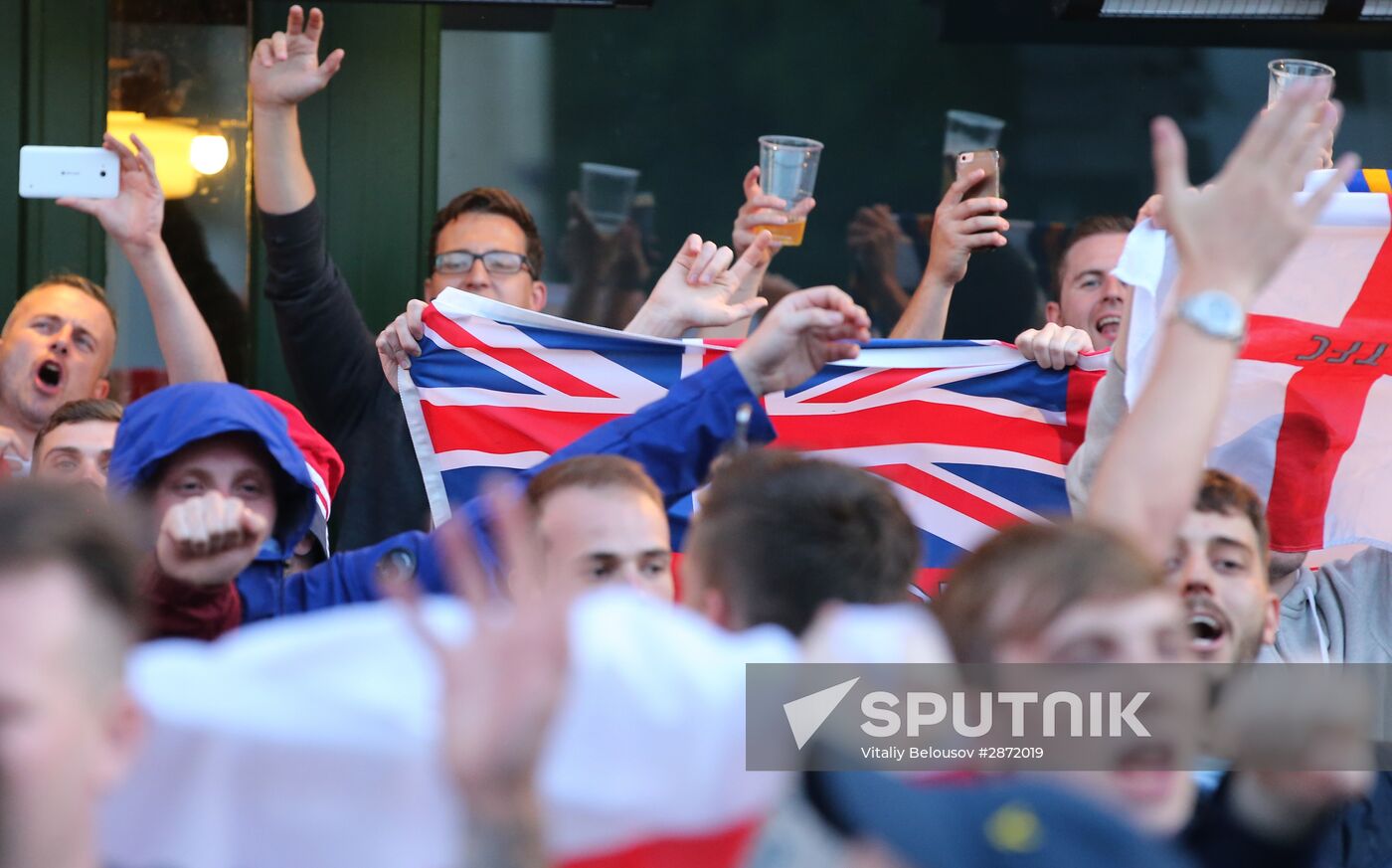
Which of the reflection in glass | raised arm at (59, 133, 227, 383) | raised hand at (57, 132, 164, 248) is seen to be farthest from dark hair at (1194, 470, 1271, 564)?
the reflection in glass

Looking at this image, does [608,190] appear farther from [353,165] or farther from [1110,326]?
[1110,326]

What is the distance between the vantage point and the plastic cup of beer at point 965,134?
5.80 m

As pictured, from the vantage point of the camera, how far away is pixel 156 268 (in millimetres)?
4379

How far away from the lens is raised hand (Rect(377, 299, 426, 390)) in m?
4.07

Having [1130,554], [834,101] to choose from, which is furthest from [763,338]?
[834,101]

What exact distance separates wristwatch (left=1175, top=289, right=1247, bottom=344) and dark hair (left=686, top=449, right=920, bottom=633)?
0.47 m

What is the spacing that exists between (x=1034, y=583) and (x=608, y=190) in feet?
13.3

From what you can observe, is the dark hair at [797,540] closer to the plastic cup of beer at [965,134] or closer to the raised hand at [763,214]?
the raised hand at [763,214]

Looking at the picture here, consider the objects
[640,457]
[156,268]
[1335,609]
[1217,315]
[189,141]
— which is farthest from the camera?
[189,141]

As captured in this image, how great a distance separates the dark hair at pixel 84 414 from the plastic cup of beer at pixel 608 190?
2174 millimetres

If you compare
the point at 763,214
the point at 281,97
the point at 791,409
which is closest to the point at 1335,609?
the point at 791,409

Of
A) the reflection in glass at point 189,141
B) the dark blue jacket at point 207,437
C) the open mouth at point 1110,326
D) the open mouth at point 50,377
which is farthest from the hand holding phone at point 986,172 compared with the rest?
the reflection in glass at point 189,141

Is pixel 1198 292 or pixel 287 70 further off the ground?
pixel 287 70

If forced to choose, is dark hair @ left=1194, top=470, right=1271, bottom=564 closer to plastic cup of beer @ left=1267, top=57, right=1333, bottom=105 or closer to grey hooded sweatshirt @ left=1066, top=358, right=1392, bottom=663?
grey hooded sweatshirt @ left=1066, top=358, right=1392, bottom=663
